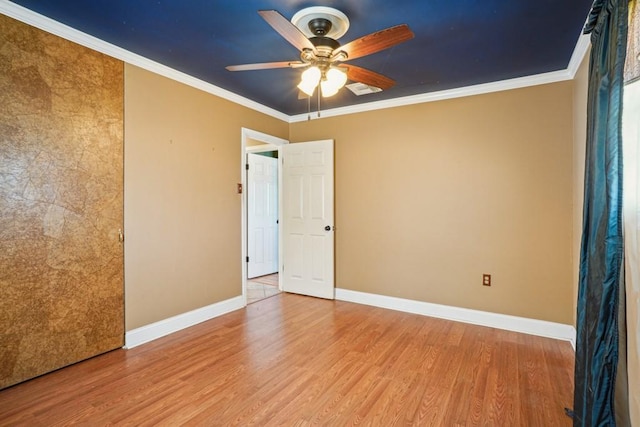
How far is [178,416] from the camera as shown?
1982 mm

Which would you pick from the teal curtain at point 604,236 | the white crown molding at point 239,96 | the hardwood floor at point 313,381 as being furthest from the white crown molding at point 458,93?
the hardwood floor at point 313,381

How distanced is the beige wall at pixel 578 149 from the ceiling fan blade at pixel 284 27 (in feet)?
7.34

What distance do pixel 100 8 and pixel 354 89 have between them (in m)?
2.32

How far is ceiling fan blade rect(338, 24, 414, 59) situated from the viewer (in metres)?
1.74

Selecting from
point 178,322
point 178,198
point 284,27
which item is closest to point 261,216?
point 178,198

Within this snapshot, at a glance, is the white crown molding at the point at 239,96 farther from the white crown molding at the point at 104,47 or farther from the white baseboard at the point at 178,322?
the white baseboard at the point at 178,322

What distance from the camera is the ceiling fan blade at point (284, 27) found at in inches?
63.9

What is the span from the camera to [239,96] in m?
3.92

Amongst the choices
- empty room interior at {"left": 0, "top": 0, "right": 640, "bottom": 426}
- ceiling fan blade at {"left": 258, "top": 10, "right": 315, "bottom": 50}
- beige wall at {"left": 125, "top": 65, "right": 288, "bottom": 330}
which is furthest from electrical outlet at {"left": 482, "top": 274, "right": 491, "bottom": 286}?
ceiling fan blade at {"left": 258, "top": 10, "right": 315, "bottom": 50}

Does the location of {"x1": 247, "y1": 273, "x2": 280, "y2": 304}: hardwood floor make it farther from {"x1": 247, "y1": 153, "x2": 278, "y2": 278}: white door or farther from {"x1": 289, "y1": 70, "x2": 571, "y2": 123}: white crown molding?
{"x1": 289, "y1": 70, "x2": 571, "y2": 123}: white crown molding

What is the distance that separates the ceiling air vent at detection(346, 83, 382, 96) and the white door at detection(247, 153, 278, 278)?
244cm

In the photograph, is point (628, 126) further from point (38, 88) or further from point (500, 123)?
point (38, 88)

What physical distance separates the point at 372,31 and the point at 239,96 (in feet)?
6.51

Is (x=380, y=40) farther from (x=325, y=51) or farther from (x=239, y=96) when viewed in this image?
(x=239, y=96)
